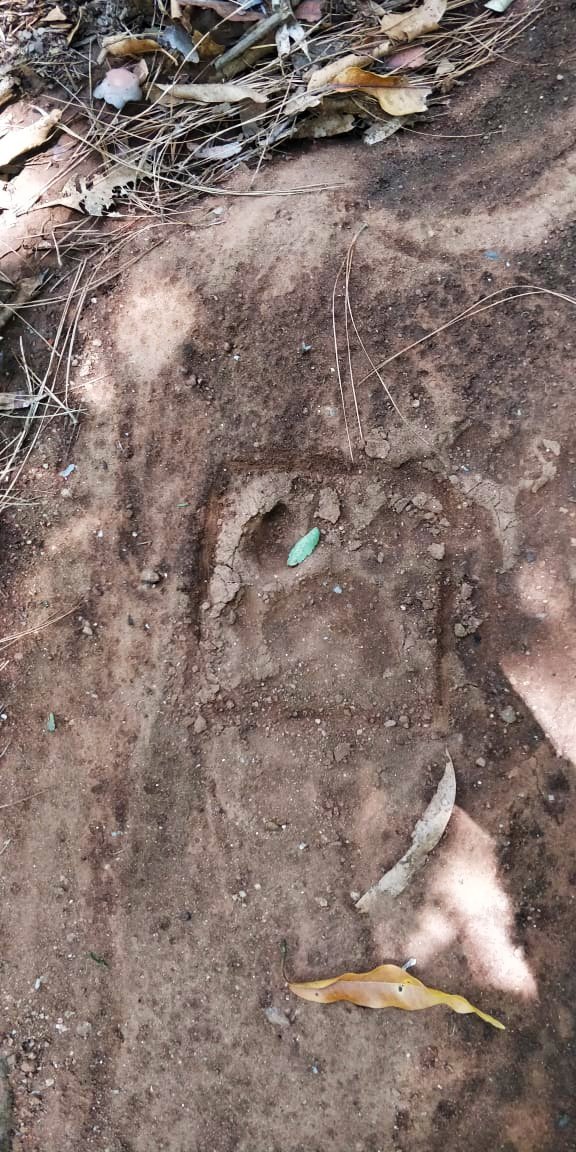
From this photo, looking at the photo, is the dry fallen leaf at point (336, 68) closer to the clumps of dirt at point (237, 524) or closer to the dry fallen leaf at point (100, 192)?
the dry fallen leaf at point (100, 192)

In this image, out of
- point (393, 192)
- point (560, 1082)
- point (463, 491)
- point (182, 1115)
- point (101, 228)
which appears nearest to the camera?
point (560, 1082)

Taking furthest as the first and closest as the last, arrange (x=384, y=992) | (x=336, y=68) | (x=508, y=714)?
(x=336, y=68) < (x=508, y=714) < (x=384, y=992)

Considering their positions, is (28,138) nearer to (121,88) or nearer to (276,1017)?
(121,88)

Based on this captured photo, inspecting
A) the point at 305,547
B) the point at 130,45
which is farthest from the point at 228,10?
the point at 305,547

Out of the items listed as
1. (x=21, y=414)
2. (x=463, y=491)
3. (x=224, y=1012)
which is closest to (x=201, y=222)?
(x=21, y=414)

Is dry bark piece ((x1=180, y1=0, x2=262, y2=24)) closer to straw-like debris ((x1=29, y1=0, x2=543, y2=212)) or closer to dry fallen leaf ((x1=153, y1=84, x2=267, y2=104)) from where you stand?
straw-like debris ((x1=29, y1=0, x2=543, y2=212))

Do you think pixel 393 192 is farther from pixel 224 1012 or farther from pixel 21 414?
pixel 224 1012
